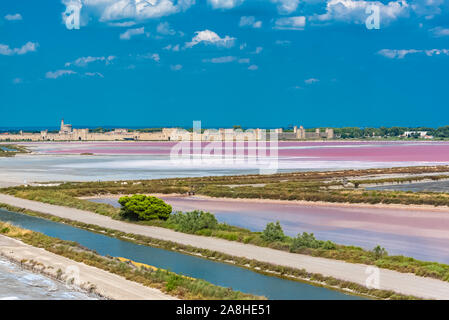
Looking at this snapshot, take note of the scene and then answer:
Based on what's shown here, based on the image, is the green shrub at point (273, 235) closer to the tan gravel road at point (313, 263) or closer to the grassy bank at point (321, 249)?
the grassy bank at point (321, 249)

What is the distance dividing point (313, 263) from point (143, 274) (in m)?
4.48

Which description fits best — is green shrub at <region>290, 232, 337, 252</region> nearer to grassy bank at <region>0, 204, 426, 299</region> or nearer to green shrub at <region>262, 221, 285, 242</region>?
green shrub at <region>262, 221, 285, 242</region>

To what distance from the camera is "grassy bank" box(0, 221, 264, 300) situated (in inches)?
498

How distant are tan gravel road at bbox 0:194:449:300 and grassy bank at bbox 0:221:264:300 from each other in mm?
2968

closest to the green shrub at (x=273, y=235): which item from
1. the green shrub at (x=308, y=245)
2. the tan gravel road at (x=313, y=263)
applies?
the tan gravel road at (x=313, y=263)

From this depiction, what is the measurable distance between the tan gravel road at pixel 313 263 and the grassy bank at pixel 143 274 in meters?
2.97

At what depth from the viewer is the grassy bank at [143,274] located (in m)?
12.6

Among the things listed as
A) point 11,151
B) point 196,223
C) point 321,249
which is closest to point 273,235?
point 321,249

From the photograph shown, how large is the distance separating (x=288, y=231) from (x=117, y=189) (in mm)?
16691

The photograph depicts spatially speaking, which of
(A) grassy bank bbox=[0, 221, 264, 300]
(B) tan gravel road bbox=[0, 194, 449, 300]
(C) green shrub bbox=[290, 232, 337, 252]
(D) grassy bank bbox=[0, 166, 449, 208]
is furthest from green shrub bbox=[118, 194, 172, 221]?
(C) green shrub bbox=[290, 232, 337, 252]

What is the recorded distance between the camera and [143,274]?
569 inches

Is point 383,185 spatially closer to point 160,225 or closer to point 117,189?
point 117,189

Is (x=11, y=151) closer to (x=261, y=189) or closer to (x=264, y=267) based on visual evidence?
(x=261, y=189)
